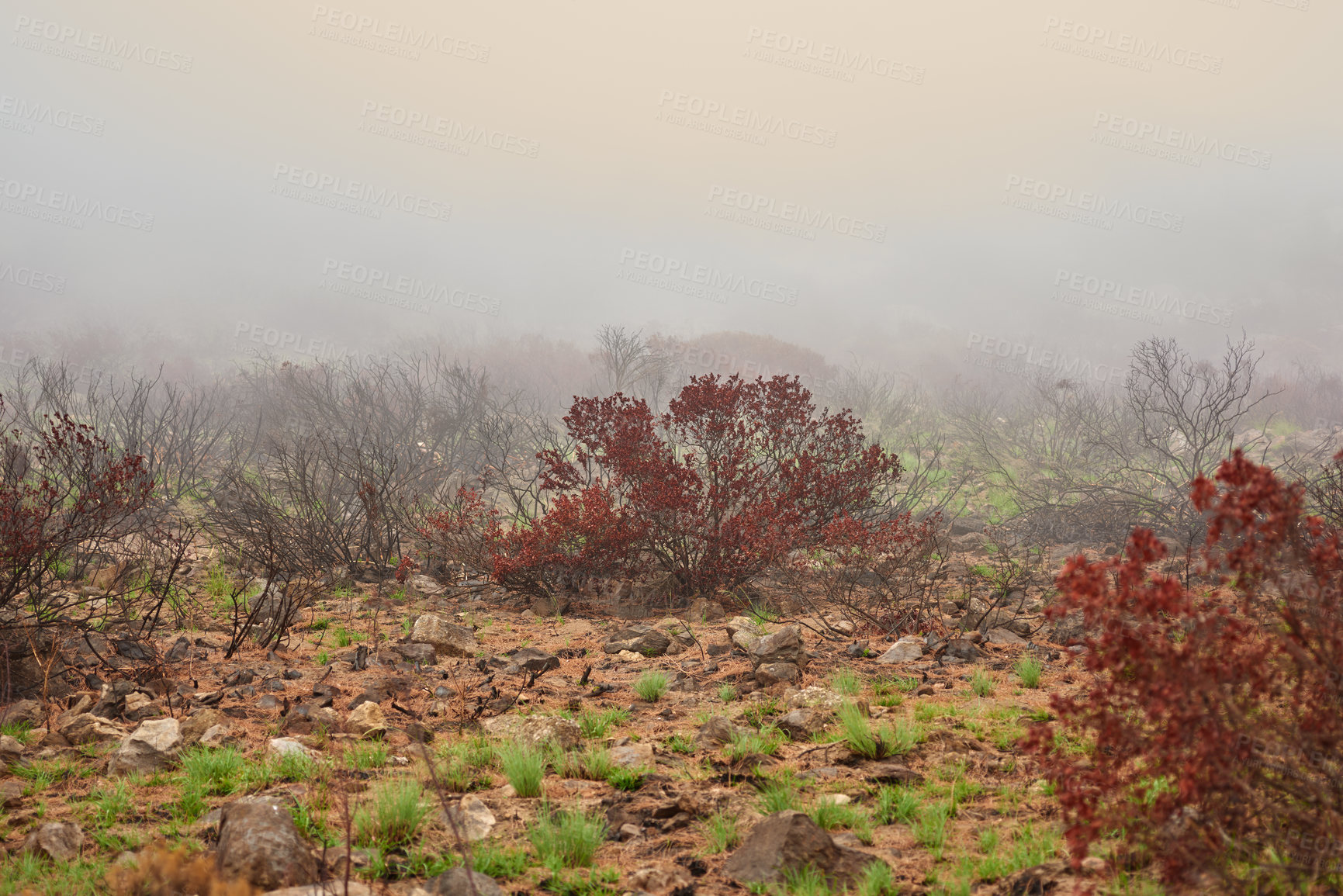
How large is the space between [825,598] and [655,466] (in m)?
2.23

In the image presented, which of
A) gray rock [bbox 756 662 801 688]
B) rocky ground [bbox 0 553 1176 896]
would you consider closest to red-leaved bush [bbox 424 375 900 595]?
rocky ground [bbox 0 553 1176 896]

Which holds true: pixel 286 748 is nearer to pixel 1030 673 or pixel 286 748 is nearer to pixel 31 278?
pixel 1030 673

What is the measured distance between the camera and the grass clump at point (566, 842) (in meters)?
2.54

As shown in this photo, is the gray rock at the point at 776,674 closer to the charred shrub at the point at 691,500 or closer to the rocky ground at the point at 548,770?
the rocky ground at the point at 548,770

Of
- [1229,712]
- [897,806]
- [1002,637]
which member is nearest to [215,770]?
[897,806]

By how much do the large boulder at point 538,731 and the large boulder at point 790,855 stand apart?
4.40 feet

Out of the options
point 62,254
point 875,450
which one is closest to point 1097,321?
point 875,450

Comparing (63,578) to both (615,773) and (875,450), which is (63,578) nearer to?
(615,773)

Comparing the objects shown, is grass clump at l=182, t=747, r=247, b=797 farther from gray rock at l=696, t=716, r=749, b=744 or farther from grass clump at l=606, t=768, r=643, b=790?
gray rock at l=696, t=716, r=749, b=744

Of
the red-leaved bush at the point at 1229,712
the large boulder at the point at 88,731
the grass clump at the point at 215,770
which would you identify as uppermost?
the red-leaved bush at the point at 1229,712

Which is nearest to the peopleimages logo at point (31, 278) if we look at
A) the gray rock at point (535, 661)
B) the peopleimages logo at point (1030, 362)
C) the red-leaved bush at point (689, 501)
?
the red-leaved bush at point (689, 501)

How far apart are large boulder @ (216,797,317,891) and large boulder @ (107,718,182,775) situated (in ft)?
4.10

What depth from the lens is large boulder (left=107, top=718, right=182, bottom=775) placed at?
3.32 metres

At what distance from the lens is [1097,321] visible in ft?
153
